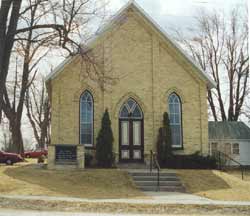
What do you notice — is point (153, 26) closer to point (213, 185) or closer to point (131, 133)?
point (131, 133)

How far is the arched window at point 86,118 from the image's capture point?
26812 mm

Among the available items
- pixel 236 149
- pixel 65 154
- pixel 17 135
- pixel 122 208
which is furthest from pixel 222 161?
pixel 122 208

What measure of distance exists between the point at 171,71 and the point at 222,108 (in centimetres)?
2238

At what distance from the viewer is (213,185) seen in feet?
71.3

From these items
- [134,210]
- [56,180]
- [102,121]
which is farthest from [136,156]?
[134,210]

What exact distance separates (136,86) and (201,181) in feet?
23.8

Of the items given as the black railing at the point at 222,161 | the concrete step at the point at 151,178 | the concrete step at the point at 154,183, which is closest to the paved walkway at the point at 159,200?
the concrete step at the point at 154,183

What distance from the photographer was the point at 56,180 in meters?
21.1

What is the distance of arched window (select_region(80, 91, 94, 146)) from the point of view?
26.8 meters

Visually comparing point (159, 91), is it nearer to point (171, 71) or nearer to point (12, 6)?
point (171, 71)

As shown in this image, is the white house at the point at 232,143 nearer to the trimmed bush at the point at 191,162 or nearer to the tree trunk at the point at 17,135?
the trimmed bush at the point at 191,162

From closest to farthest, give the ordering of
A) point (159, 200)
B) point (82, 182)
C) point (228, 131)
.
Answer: point (159, 200)
point (82, 182)
point (228, 131)

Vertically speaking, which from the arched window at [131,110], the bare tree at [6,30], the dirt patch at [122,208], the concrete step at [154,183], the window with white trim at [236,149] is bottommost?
the dirt patch at [122,208]

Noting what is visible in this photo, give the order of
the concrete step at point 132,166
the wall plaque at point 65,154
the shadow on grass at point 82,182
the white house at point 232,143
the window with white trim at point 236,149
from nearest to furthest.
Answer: the shadow on grass at point 82,182, the wall plaque at point 65,154, the concrete step at point 132,166, the white house at point 232,143, the window with white trim at point 236,149
